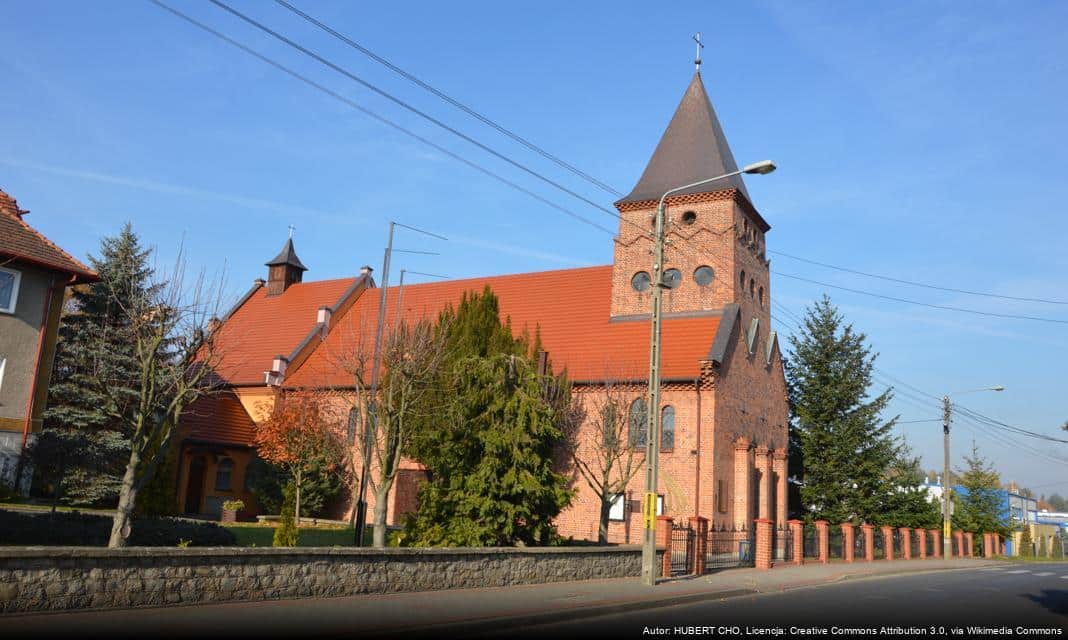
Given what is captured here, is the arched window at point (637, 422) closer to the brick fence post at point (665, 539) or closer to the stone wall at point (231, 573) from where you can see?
the brick fence post at point (665, 539)

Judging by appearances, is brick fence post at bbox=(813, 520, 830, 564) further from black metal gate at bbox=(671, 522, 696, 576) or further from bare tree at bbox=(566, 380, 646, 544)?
black metal gate at bbox=(671, 522, 696, 576)

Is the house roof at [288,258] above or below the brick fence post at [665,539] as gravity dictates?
above

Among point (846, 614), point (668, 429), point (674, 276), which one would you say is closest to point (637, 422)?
point (668, 429)

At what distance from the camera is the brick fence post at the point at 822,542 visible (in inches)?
1192

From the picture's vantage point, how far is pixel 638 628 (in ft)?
38.7

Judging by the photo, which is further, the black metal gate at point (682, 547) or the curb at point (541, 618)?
the black metal gate at point (682, 547)

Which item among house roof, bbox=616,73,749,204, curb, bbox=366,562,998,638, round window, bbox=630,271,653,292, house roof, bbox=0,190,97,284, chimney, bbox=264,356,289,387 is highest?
house roof, bbox=616,73,749,204

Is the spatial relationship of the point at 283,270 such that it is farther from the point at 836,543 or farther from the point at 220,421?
the point at 836,543

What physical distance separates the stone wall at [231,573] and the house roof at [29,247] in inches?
678

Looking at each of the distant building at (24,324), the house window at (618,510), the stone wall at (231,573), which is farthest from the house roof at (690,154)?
the distant building at (24,324)

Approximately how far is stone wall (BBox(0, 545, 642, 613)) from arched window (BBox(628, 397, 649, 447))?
12193 mm

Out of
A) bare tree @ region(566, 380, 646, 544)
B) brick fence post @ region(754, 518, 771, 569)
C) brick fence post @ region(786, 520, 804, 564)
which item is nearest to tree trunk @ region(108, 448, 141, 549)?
bare tree @ region(566, 380, 646, 544)

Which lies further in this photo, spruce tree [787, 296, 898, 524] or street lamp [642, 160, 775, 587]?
spruce tree [787, 296, 898, 524]

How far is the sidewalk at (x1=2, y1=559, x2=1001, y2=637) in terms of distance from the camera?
9.61 metres
